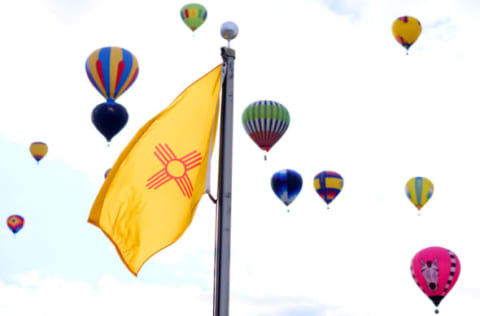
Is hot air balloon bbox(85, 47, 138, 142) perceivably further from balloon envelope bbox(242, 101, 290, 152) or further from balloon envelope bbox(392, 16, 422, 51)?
balloon envelope bbox(392, 16, 422, 51)

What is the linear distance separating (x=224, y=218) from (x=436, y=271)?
89.5ft

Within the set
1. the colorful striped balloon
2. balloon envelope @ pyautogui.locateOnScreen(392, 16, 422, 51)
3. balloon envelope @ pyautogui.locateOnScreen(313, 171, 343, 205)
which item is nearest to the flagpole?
the colorful striped balloon

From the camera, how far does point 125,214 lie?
338 inches

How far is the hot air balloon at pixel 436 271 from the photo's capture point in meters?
33.4

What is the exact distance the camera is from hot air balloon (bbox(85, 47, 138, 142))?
36.6 metres

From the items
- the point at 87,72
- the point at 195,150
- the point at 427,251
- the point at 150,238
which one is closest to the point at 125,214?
the point at 150,238

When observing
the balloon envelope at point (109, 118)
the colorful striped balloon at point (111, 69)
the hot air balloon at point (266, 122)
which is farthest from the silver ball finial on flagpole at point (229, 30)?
the hot air balloon at point (266, 122)

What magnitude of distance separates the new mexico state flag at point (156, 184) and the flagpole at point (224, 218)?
0.24 m

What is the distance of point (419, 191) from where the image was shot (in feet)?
150

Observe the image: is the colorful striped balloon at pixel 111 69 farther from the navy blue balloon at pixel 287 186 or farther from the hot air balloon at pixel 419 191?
the hot air balloon at pixel 419 191

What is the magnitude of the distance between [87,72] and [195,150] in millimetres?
29959

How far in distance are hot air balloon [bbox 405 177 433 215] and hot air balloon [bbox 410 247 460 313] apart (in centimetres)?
1158

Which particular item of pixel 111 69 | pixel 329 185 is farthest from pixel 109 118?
pixel 329 185

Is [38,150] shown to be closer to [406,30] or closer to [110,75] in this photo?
[110,75]
